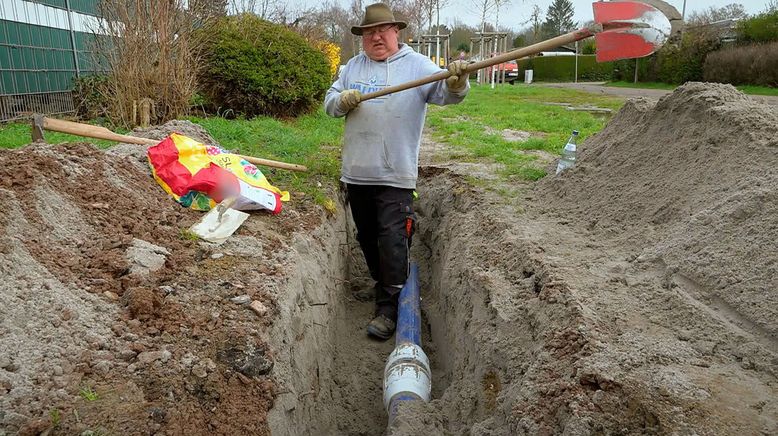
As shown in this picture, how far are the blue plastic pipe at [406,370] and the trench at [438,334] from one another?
0.50 feet

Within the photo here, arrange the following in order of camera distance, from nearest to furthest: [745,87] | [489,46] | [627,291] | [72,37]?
[627,291], [72,37], [745,87], [489,46]

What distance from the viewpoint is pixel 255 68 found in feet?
31.8

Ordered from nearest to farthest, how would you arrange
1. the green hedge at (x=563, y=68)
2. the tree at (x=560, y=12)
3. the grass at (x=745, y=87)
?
1. the grass at (x=745, y=87)
2. the green hedge at (x=563, y=68)
3. the tree at (x=560, y=12)

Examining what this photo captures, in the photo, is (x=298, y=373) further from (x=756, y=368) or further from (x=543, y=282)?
(x=756, y=368)

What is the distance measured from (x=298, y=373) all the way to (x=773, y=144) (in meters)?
3.24

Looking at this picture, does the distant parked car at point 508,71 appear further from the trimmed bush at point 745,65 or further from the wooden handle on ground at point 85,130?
the wooden handle on ground at point 85,130

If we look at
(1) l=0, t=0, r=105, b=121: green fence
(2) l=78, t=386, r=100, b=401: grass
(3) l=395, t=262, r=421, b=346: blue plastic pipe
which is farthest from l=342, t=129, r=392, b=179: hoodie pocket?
(1) l=0, t=0, r=105, b=121: green fence

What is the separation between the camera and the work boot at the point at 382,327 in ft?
15.1

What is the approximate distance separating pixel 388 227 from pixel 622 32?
2.16 metres

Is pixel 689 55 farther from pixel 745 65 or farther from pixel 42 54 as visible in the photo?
pixel 42 54

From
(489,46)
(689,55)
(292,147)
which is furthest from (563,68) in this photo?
(292,147)

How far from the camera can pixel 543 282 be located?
127 inches

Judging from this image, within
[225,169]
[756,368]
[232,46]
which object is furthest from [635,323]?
[232,46]

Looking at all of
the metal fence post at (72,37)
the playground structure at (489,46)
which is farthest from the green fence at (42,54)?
the playground structure at (489,46)
